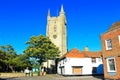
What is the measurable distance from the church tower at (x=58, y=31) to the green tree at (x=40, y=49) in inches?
Answer: 1040

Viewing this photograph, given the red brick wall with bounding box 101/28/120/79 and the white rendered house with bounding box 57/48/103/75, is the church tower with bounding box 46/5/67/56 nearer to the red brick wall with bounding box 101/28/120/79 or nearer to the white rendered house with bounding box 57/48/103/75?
the white rendered house with bounding box 57/48/103/75

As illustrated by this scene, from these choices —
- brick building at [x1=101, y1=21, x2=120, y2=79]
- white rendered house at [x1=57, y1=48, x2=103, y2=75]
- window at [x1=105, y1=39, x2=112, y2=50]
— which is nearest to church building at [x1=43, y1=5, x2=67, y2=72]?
white rendered house at [x1=57, y1=48, x2=103, y2=75]

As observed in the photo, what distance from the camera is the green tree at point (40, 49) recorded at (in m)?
55.7

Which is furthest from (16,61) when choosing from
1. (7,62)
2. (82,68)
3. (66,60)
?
(82,68)

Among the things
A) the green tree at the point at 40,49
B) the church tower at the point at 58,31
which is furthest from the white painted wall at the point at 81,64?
the church tower at the point at 58,31

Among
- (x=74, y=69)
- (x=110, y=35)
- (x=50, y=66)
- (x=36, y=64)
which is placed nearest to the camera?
(x=110, y=35)

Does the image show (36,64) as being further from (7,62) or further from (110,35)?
(110,35)

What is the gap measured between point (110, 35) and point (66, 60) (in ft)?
77.7

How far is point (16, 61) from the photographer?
184 feet

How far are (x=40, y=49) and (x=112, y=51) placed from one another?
31.4 meters

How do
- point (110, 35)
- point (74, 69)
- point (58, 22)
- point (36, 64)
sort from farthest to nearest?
1. point (58, 22)
2. point (36, 64)
3. point (74, 69)
4. point (110, 35)

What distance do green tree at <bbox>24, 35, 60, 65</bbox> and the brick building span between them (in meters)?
29.0

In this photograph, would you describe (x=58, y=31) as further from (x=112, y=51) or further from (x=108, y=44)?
(x=112, y=51)

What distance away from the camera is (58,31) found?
289 ft
